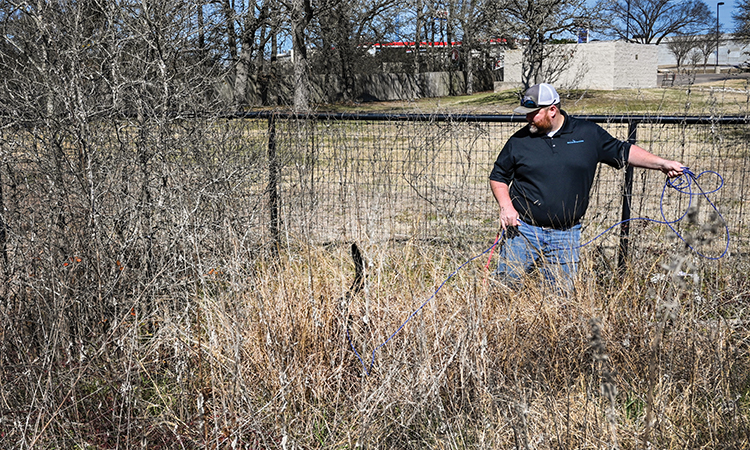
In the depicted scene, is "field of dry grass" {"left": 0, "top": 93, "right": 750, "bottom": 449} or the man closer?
"field of dry grass" {"left": 0, "top": 93, "right": 750, "bottom": 449}

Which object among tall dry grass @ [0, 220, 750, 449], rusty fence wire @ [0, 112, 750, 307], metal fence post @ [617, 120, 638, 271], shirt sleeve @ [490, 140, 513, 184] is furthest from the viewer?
metal fence post @ [617, 120, 638, 271]

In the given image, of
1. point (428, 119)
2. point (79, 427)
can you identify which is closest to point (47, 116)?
point (79, 427)

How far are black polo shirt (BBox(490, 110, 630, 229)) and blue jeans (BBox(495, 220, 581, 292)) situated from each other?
0.06 meters

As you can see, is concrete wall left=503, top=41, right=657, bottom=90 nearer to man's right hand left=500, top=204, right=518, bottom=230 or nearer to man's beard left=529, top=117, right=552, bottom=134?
man's beard left=529, top=117, right=552, bottom=134

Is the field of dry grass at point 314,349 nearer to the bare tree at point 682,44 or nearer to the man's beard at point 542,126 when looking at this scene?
the man's beard at point 542,126

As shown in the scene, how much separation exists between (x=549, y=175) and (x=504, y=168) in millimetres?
305

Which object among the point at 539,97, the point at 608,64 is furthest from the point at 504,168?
the point at 608,64

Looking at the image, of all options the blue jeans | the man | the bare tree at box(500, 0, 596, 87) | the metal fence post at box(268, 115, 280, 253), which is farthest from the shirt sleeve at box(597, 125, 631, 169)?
the bare tree at box(500, 0, 596, 87)

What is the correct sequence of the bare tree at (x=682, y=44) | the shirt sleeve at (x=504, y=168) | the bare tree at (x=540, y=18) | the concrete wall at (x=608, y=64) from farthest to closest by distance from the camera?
1. the bare tree at (x=682, y=44)
2. the concrete wall at (x=608, y=64)
3. the bare tree at (x=540, y=18)
4. the shirt sleeve at (x=504, y=168)

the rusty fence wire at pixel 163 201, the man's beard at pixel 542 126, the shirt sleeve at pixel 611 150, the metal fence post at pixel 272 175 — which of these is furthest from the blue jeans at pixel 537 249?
the metal fence post at pixel 272 175

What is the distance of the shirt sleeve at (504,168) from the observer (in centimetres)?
421

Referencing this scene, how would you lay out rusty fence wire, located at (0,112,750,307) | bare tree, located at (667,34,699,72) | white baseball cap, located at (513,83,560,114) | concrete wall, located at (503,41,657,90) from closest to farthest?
rusty fence wire, located at (0,112,750,307) → white baseball cap, located at (513,83,560,114) → concrete wall, located at (503,41,657,90) → bare tree, located at (667,34,699,72)

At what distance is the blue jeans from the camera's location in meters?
3.97

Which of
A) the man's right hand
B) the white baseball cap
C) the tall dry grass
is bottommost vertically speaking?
the tall dry grass
